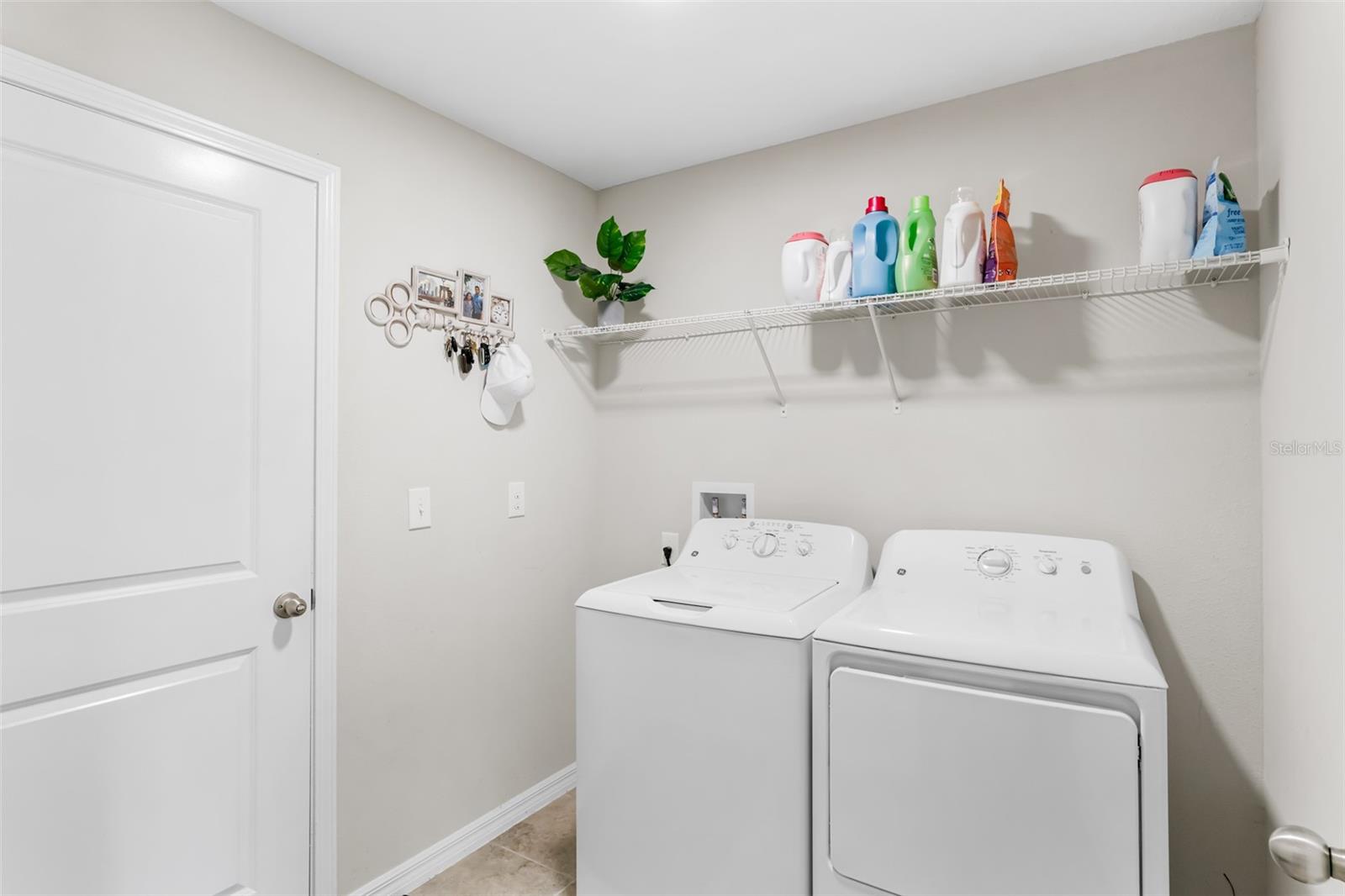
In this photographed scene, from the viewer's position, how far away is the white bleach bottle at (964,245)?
1.77 meters

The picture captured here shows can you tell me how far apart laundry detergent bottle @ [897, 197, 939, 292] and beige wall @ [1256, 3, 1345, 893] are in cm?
71

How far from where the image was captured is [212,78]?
1.59 metres

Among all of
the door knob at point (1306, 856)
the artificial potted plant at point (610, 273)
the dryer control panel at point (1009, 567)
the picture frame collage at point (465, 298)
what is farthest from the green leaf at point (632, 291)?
the door knob at point (1306, 856)

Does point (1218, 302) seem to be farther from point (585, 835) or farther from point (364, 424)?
point (364, 424)

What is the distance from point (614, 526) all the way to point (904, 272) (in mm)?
1437

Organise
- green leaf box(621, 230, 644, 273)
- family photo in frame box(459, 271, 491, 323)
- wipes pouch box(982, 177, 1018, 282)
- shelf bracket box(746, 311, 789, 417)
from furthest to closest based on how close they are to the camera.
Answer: green leaf box(621, 230, 644, 273) < shelf bracket box(746, 311, 789, 417) < family photo in frame box(459, 271, 491, 323) < wipes pouch box(982, 177, 1018, 282)

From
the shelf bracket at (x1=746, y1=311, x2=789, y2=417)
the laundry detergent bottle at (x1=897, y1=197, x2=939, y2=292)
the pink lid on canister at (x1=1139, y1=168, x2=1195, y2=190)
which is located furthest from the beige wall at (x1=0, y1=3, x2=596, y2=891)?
the pink lid on canister at (x1=1139, y1=168, x2=1195, y2=190)

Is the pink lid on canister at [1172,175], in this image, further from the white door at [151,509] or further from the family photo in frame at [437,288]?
the white door at [151,509]

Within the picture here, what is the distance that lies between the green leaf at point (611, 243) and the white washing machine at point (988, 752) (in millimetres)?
1467

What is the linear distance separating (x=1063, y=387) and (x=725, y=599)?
43.4 inches

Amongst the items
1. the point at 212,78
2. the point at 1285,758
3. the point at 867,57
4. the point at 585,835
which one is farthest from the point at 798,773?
the point at 212,78

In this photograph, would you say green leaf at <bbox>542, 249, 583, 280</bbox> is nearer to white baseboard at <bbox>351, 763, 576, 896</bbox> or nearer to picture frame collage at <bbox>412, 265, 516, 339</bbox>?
picture frame collage at <bbox>412, 265, 516, 339</bbox>

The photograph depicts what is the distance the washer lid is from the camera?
61.9 inches

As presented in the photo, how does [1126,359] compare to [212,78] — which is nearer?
[212,78]
